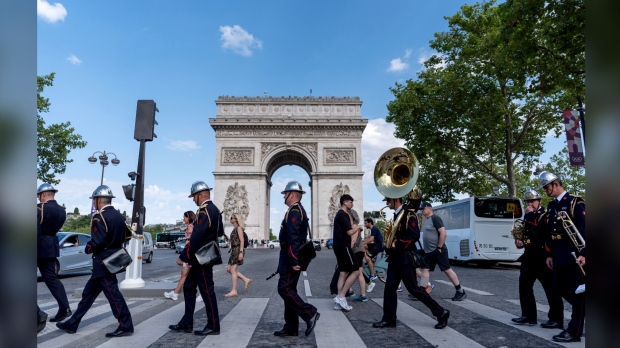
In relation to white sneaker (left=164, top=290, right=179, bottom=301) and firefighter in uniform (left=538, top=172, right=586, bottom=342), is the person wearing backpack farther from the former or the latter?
firefighter in uniform (left=538, top=172, right=586, bottom=342)

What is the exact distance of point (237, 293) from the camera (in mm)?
9406

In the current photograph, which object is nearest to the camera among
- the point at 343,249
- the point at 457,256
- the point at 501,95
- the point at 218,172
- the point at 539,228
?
the point at 539,228

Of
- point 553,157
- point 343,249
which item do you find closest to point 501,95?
point 343,249

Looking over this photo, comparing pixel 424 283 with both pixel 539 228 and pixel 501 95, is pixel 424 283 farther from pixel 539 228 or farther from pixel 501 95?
pixel 501 95

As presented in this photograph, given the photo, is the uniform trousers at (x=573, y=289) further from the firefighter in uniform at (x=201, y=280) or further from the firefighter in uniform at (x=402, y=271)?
the firefighter in uniform at (x=201, y=280)

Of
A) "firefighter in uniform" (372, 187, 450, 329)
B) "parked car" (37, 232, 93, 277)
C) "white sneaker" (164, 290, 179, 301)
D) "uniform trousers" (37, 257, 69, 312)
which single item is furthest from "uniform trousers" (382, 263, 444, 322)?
"parked car" (37, 232, 93, 277)

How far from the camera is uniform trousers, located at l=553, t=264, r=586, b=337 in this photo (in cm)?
487

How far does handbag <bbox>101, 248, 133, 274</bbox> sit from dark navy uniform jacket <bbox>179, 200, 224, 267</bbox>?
746 millimetres

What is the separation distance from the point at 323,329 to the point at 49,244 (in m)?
4.26

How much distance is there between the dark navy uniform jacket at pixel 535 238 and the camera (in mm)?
6047

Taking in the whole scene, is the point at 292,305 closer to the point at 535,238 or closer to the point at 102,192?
the point at 102,192

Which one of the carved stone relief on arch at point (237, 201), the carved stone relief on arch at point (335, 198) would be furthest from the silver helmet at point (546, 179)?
the carved stone relief on arch at point (237, 201)

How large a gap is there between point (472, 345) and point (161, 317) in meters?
4.48

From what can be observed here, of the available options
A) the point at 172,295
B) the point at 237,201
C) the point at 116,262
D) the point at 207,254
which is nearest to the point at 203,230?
the point at 207,254
